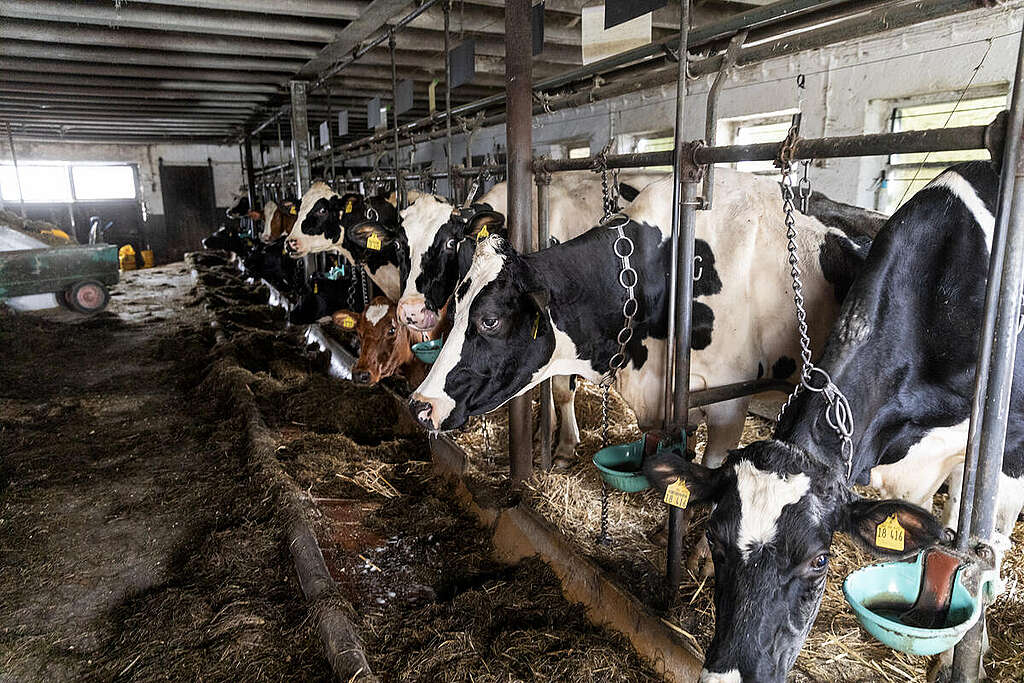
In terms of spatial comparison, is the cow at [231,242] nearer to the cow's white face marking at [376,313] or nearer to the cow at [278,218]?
the cow at [278,218]

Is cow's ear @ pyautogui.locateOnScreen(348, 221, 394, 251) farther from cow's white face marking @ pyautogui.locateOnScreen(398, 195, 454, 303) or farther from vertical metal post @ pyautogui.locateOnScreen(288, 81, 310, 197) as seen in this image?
vertical metal post @ pyautogui.locateOnScreen(288, 81, 310, 197)

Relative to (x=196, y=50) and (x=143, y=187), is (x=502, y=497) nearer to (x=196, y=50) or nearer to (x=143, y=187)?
(x=196, y=50)

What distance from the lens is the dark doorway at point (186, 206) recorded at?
21.8m

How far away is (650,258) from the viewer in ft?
10.0

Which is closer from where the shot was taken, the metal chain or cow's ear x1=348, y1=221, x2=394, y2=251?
the metal chain

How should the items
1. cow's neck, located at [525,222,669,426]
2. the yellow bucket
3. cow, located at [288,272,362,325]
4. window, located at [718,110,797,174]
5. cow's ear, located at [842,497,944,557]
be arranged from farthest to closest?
the yellow bucket < cow, located at [288,272,362,325] < window, located at [718,110,797,174] < cow's neck, located at [525,222,669,426] < cow's ear, located at [842,497,944,557]

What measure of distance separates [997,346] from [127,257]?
22.4 metres

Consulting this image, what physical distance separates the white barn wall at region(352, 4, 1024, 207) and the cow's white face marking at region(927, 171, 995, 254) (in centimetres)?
213

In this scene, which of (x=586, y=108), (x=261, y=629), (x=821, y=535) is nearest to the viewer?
(x=821, y=535)

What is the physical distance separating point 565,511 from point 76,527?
302cm

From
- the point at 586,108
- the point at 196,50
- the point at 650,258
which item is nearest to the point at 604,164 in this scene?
the point at 650,258

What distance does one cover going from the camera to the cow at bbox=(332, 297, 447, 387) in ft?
18.4

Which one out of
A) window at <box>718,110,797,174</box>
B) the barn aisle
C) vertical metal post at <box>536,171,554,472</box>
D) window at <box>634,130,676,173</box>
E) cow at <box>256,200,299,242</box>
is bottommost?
the barn aisle

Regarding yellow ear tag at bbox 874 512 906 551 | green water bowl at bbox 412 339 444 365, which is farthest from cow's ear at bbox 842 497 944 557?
green water bowl at bbox 412 339 444 365
